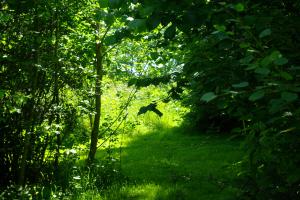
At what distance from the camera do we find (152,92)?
319 inches

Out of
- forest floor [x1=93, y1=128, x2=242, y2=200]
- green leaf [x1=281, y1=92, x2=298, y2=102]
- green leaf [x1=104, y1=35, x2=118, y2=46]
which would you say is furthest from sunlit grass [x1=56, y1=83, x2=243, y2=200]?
green leaf [x1=281, y1=92, x2=298, y2=102]

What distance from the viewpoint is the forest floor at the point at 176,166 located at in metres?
6.05

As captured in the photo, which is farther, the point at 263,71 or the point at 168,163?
the point at 168,163

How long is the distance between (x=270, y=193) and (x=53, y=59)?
3274mm

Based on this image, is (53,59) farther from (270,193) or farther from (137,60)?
(270,193)

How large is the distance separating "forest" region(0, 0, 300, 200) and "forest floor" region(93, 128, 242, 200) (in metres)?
0.03

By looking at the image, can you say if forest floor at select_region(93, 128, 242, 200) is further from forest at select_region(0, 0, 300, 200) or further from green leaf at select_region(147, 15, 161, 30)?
green leaf at select_region(147, 15, 161, 30)

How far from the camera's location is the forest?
7.27ft

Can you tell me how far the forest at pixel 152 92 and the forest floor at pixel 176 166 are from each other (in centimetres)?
3

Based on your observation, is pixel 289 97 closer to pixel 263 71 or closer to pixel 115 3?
pixel 263 71

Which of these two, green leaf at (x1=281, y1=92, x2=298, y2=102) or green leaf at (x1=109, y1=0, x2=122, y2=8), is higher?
green leaf at (x1=109, y1=0, x2=122, y2=8)

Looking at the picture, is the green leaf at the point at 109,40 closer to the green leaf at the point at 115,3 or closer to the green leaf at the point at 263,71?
the green leaf at the point at 115,3

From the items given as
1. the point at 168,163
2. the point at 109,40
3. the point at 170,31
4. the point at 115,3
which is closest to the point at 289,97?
the point at 170,31

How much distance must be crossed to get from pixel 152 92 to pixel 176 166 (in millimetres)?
1593
